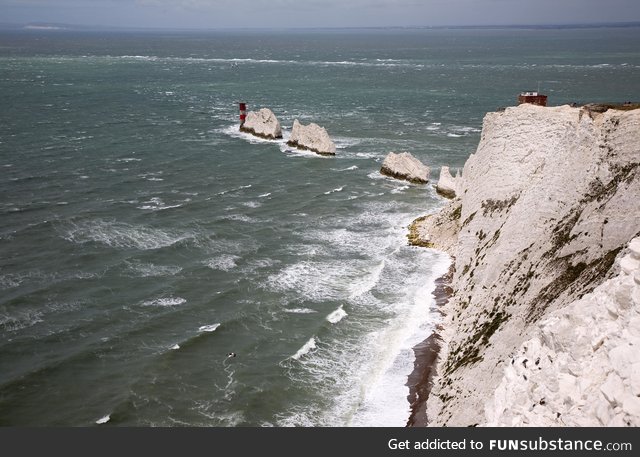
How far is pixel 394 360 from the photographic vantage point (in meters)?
34.2

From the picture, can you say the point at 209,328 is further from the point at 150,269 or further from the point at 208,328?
the point at 150,269

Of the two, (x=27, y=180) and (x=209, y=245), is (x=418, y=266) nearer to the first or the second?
(x=209, y=245)

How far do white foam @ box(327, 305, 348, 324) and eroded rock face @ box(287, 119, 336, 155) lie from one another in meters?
47.0

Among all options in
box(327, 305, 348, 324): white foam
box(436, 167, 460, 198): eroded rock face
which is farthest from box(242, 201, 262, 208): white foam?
box(327, 305, 348, 324): white foam

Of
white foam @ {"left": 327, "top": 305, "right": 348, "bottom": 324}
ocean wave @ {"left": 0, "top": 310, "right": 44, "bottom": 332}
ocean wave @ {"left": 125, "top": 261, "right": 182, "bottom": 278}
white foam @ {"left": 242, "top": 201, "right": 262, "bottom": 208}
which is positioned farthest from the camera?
white foam @ {"left": 242, "top": 201, "right": 262, "bottom": 208}

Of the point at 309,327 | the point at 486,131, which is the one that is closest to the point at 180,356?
the point at 309,327

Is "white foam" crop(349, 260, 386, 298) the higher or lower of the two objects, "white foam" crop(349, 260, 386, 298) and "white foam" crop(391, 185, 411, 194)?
the lower

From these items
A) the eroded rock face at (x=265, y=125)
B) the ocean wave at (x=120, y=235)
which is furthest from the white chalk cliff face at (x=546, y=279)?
the eroded rock face at (x=265, y=125)

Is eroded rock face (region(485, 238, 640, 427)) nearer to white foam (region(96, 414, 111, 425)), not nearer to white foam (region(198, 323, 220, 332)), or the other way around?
white foam (region(96, 414, 111, 425))

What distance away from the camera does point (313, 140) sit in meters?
85.2

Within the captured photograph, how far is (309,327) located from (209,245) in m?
16.2

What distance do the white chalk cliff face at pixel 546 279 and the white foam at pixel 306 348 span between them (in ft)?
25.5

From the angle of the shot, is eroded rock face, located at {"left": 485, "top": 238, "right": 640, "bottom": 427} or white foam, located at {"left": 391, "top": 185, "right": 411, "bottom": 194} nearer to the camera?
eroded rock face, located at {"left": 485, "top": 238, "right": 640, "bottom": 427}

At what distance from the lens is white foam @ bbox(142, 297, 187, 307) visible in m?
40.5
